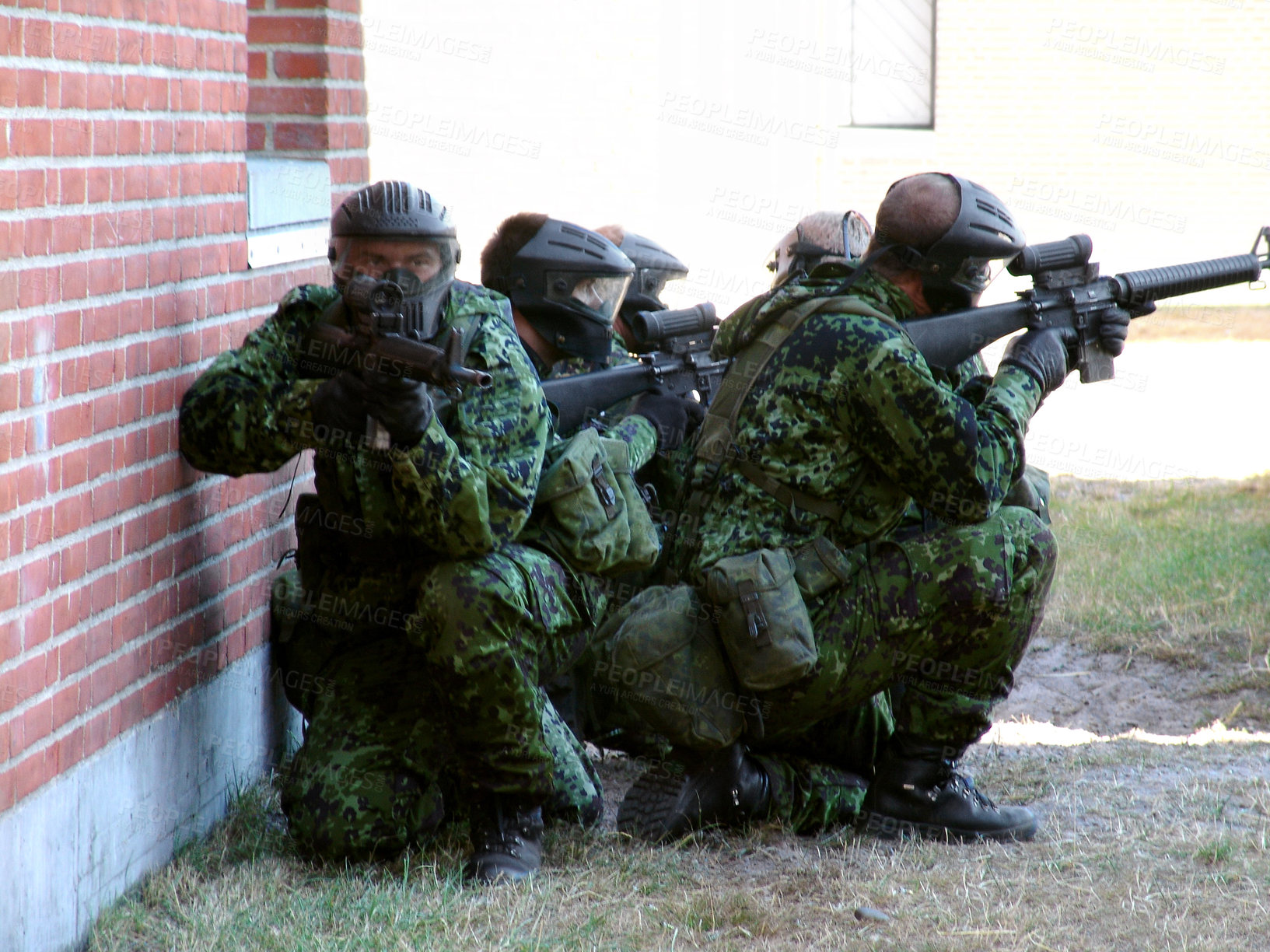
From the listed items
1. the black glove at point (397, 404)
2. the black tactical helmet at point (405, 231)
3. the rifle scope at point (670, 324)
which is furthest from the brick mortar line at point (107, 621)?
the rifle scope at point (670, 324)

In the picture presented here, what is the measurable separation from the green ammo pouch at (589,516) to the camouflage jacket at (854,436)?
0.98 feet

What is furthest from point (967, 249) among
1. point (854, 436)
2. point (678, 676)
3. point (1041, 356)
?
point (678, 676)

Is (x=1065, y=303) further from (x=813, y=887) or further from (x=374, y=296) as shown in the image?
(x=374, y=296)

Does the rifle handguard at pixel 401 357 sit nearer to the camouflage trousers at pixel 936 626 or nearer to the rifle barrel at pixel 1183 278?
the camouflage trousers at pixel 936 626

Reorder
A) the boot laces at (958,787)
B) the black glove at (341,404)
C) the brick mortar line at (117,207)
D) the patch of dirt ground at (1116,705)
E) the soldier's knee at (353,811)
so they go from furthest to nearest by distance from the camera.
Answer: the patch of dirt ground at (1116,705), the boot laces at (958,787), the soldier's knee at (353,811), the black glove at (341,404), the brick mortar line at (117,207)

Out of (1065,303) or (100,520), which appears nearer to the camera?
(100,520)

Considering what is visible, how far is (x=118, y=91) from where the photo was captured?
3.08 meters

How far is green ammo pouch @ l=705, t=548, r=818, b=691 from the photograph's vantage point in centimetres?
360

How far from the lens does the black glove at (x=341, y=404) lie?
120 inches

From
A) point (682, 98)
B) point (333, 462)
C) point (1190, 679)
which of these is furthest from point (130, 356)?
point (682, 98)

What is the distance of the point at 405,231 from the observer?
128 inches

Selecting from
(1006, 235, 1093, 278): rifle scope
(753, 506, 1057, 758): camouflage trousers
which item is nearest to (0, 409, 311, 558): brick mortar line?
(753, 506, 1057, 758): camouflage trousers

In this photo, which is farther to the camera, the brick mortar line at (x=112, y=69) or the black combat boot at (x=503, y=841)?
the black combat boot at (x=503, y=841)

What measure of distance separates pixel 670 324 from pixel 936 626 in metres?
1.67
